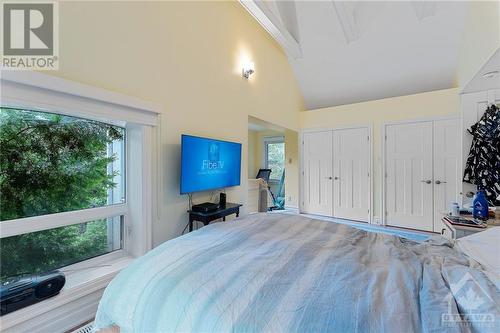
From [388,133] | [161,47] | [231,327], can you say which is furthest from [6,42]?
[388,133]

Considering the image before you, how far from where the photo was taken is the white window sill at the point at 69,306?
51.9 inches

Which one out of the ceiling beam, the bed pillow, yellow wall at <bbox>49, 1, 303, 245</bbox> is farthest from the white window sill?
the ceiling beam

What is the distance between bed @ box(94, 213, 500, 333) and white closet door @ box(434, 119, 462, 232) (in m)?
2.92

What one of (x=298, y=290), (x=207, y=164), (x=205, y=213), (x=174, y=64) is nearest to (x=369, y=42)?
(x=174, y=64)

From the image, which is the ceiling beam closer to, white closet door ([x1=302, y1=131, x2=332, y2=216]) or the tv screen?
the tv screen

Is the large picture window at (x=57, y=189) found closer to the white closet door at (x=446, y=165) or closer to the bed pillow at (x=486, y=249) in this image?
the bed pillow at (x=486, y=249)

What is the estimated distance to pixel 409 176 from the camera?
3852 mm

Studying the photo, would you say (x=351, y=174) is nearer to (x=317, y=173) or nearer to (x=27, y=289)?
(x=317, y=173)

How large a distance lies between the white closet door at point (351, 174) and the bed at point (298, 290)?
3.11 m

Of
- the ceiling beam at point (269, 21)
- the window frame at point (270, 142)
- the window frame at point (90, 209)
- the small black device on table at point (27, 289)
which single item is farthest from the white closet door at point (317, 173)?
the small black device on table at point (27, 289)

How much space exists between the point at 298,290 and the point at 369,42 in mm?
4136

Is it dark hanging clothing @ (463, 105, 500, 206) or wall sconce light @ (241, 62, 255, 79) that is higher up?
wall sconce light @ (241, 62, 255, 79)

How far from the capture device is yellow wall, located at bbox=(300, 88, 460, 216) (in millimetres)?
3564

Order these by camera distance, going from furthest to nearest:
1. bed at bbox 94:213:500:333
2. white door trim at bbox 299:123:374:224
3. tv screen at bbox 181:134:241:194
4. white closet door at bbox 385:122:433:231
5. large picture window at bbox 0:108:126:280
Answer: white door trim at bbox 299:123:374:224
white closet door at bbox 385:122:433:231
tv screen at bbox 181:134:241:194
large picture window at bbox 0:108:126:280
bed at bbox 94:213:500:333
